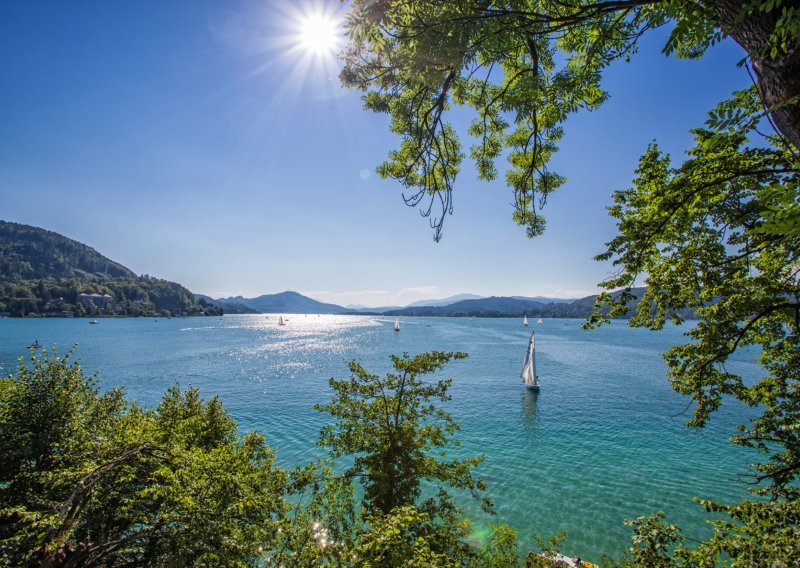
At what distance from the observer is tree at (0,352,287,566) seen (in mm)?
7645

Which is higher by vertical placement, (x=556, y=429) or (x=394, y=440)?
(x=394, y=440)

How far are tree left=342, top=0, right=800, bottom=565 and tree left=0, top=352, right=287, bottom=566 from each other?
9319 mm

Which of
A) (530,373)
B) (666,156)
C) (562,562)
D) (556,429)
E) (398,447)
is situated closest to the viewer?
(666,156)

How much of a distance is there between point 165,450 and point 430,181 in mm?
10546

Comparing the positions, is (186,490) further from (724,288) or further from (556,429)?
(556,429)

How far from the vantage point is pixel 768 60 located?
326cm

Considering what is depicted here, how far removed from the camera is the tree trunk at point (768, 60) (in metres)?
3.14

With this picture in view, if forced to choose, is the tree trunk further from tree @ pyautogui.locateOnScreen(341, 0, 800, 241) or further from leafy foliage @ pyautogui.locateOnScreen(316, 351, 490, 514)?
leafy foliage @ pyautogui.locateOnScreen(316, 351, 490, 514)

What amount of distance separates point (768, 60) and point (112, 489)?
15.5 metres

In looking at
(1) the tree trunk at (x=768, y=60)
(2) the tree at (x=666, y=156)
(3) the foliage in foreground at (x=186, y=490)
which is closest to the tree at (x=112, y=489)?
(3) the foliage in foreground at (x=186, y=490)

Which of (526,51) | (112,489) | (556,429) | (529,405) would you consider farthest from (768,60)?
(529,405)

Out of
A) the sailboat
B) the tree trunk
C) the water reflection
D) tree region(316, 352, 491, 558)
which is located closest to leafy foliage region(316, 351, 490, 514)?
tree region(316, 352, 491, 558)

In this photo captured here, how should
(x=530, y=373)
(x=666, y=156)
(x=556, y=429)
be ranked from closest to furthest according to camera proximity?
(x=666, y=156), (x=556, y=429), (x=530, y=373)

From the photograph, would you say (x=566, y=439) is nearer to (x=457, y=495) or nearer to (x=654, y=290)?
(x=457, y=495)
